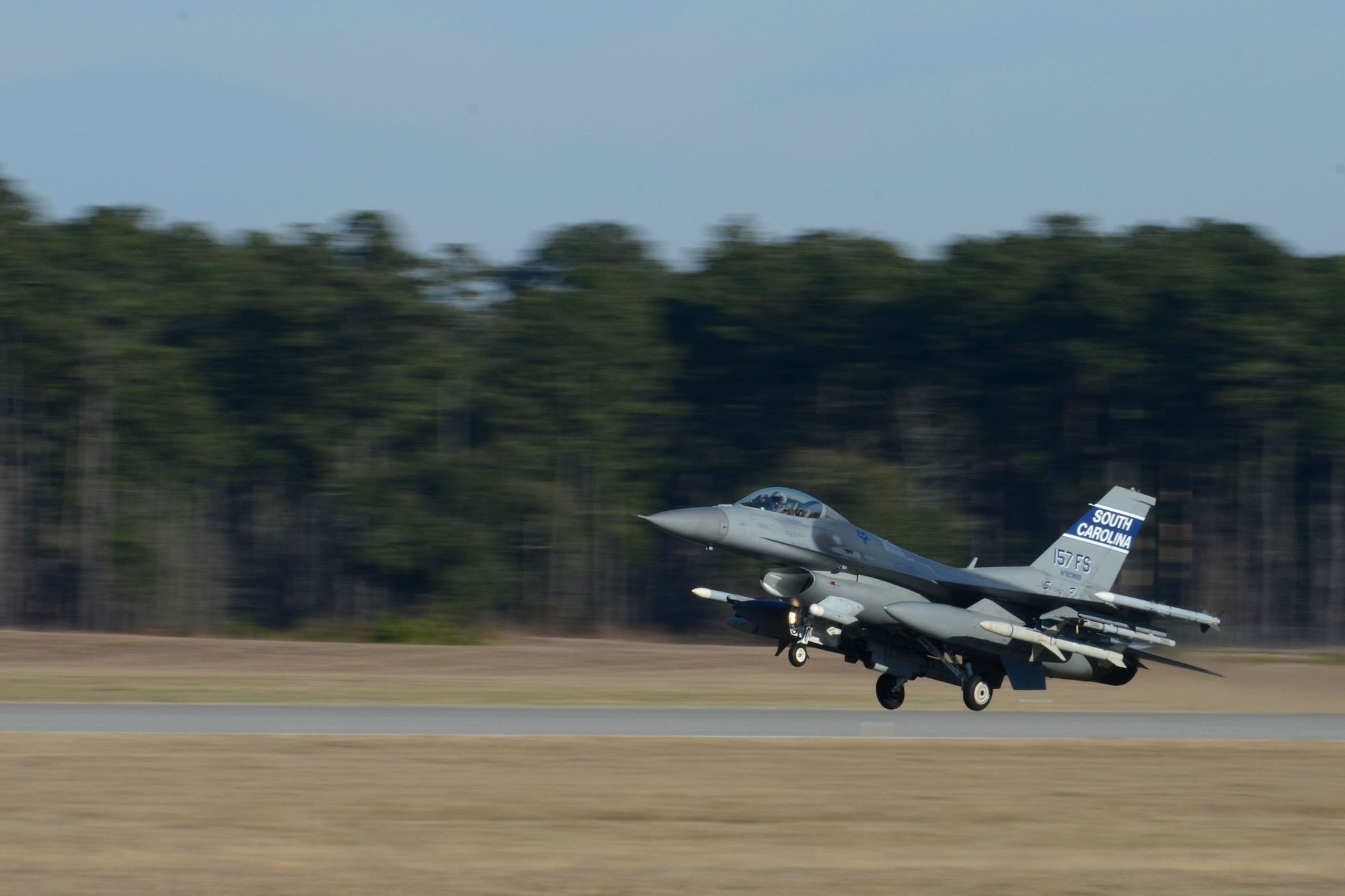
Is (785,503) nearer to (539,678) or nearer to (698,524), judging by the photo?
(698,524)

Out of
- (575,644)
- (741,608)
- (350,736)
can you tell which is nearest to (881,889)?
(350,736)

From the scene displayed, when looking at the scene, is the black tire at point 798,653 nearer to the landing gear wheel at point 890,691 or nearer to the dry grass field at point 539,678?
the landing gear wheel at point 890,691

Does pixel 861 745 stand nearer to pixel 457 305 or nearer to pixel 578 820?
pixel 578 820

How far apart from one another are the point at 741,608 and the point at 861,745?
607 cm

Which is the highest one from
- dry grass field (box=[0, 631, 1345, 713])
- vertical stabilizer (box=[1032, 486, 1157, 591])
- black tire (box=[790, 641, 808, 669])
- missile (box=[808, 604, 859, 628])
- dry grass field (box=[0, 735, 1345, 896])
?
vertical stabilizer (box=[1032, 486, 1157, 591])

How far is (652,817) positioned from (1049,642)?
12822 millimetres

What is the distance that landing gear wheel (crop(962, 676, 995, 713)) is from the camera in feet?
87.2

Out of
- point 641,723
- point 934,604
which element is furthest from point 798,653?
point 934,604

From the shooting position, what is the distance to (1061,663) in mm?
26859

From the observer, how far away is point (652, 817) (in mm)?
14633

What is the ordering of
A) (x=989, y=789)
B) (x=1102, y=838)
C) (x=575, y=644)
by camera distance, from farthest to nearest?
(x=575, y=644), (x=989, y=789), (x=1102, y=838)

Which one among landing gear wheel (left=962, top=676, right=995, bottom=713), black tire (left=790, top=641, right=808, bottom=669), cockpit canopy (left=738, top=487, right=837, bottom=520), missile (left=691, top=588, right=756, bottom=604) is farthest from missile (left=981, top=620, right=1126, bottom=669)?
missile (left=691, top=588, right=756, bottom=604)

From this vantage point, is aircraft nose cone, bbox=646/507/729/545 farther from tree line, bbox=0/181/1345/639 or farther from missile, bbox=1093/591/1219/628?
tree line, bbox=0/181/1345/639

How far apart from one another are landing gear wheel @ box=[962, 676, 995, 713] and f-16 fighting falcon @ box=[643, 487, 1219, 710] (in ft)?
0.08
